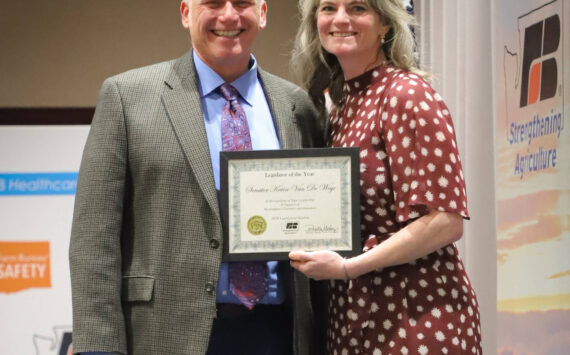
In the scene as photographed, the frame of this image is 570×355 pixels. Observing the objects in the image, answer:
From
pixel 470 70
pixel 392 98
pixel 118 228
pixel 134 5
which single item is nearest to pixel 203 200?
pixel 118 228

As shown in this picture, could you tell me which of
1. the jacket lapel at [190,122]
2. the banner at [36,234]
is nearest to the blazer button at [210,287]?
the jacket lapel at [190,122]

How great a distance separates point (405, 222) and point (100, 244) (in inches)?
28.8

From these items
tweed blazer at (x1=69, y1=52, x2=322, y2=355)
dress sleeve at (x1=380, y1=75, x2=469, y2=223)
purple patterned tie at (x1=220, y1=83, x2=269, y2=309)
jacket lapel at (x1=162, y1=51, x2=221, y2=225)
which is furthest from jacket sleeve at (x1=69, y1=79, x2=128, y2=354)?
dress sleeve at (x1=380, y1=75, x2=469, y2=223)

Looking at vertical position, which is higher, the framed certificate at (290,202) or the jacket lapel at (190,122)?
the jacket lapel at (190,122)

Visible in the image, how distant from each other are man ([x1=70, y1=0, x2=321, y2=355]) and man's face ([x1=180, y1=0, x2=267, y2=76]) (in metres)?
0.03

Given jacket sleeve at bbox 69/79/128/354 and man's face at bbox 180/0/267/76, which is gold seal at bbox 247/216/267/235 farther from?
man's face at bbox 180/0/267/76

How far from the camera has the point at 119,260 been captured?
1916 millimetres

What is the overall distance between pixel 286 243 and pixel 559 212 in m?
0.98

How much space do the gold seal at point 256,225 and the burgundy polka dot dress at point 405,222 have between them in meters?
0.26

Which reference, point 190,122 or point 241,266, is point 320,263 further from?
point 190,122

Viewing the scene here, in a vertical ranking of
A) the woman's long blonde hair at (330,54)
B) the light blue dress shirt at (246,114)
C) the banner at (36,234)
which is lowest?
the banner at (36,234)

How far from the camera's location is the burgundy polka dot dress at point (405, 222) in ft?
6.04

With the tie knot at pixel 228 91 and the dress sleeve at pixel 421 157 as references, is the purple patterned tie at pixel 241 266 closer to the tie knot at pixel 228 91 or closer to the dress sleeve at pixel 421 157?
the tie knot at pixel 228 91

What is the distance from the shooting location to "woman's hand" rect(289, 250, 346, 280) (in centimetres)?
183
